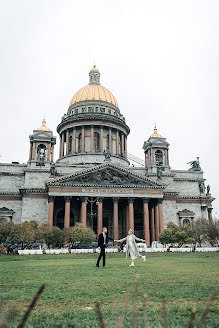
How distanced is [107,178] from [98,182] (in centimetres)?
156

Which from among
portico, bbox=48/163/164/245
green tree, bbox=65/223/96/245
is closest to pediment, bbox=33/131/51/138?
portico, bbox=48/163/164/245

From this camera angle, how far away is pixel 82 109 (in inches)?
2611

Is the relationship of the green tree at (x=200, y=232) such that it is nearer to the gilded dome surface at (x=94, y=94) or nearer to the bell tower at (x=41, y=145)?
the bell tower at (x=41, y=145)

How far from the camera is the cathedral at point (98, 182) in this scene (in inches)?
1829

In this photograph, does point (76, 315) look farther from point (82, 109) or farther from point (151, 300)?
point (82, 109)

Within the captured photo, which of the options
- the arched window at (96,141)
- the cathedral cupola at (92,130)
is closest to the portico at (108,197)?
the cathedral cupola at (92,130)

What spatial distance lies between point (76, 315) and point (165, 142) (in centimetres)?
5529

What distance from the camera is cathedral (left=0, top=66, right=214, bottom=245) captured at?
4647 centimetres

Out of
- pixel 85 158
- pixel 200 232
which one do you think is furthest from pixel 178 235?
pixel 85 158

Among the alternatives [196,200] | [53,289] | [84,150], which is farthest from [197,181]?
[53,289]

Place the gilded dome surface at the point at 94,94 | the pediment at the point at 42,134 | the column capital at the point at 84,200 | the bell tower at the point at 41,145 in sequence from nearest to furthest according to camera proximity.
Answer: the column capital at the point at 84,200
the bell tower at the point at 41,145
the pediment at the point at 42,134
the gilded dome surface at the point at 94,94

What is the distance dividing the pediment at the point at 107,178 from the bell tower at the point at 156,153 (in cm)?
920

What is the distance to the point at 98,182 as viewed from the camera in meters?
46.9

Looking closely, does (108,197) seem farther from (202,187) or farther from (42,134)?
(202,187)
